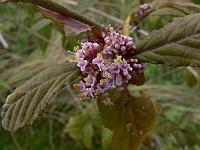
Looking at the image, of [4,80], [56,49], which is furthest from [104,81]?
[4,80]

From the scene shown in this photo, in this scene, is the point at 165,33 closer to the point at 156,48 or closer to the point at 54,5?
the point at 156,48

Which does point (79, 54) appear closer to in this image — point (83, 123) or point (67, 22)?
point (67, 22)

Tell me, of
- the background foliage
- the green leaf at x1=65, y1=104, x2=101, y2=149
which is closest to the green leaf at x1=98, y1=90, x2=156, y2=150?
the background foliage

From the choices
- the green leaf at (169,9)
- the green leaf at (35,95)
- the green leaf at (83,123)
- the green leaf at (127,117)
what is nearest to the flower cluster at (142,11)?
the green leaf at (169,9)

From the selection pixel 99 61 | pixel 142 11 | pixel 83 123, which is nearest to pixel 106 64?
pixel 99 61

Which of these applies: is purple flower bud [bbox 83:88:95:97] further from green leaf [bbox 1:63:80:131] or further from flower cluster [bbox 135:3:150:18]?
flower cluster [bbox 135:3:150:18]

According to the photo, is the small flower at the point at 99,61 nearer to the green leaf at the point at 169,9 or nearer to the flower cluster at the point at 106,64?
the flower cluster at the point at 106,64
